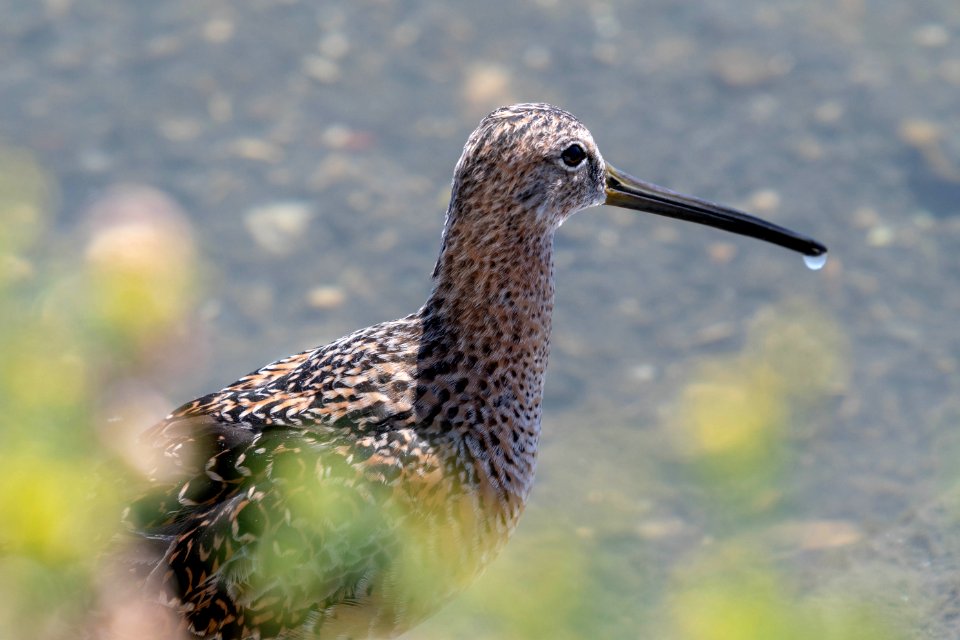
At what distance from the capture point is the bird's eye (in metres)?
4.35

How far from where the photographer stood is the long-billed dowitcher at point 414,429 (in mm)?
3648

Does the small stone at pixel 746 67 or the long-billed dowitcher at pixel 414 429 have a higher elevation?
the small stone at pixel 746 67

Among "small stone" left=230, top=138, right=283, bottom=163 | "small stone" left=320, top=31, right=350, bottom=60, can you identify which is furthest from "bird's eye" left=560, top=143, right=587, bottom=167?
"small stone" left=320, top=31, right=350, bottom=60

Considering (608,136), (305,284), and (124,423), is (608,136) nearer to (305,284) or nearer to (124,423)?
(305,284)

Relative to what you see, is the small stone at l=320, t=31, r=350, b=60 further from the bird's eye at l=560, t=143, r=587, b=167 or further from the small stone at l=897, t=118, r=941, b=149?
the bird's eye at l=560, t=143, r=587, b=167

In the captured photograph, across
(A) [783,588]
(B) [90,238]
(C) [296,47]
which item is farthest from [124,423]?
(C) [296,47]

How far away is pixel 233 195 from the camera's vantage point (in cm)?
791

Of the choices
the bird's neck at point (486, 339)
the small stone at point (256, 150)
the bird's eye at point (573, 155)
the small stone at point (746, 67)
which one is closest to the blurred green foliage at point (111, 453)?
the bird's neck at point (486, 339)

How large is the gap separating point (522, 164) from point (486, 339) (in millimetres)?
603

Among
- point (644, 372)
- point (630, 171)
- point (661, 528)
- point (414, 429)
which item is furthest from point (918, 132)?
point (414, 429)

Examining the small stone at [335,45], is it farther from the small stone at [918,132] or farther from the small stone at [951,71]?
the small stone at [951,71]

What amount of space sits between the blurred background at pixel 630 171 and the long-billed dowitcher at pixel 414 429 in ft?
2.30

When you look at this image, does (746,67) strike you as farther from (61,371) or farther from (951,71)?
(61,371)

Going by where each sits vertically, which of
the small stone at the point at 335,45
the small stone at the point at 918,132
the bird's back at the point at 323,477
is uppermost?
the small stone at the point at 335,45
